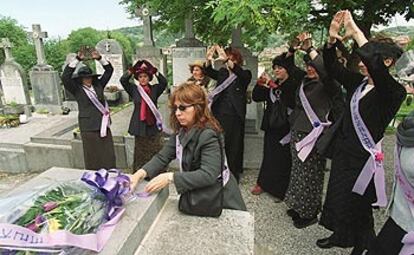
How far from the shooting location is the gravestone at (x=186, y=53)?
588 centimetres

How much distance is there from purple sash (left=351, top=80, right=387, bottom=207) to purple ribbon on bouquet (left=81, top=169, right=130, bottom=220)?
5.82ft

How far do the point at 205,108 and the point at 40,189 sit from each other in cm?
104

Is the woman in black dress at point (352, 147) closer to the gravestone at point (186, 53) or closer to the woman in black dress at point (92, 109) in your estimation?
the woman in black dress at point (92, 109)

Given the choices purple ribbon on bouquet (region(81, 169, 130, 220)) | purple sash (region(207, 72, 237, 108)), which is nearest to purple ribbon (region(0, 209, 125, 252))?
purple ribbon on bouquet (region(81, 169, 130, 220))

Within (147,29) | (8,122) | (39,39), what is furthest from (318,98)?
(39,39)

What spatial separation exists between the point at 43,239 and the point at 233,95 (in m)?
3.19

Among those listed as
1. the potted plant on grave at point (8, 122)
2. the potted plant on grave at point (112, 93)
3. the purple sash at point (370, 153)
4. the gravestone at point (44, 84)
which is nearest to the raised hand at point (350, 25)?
the purple sash at point (370, 153)

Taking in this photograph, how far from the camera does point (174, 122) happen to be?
2162mm

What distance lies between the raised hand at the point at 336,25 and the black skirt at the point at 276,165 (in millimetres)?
1546

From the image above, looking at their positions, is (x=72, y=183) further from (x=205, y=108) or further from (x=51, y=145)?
(x=51, y=145)

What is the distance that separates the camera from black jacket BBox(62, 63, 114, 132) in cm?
419

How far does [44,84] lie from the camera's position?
31.3 ft

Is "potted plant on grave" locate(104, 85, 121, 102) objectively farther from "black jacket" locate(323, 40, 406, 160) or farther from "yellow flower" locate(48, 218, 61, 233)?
"yellow flower" locate(48, 218, 61, 233)

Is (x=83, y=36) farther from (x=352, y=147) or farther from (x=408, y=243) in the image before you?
(x=408, y=243)
